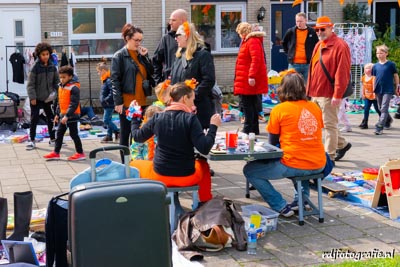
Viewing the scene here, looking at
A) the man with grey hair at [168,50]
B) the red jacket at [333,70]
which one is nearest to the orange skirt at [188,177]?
the man with grey hair at [168,50]

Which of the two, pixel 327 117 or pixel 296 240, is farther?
pixel 327 117

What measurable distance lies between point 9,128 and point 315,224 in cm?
890

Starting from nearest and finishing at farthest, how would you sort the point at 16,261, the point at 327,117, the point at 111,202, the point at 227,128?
the point at 111,202 → the point at 16,261 → the point at 327,117 → the point at 227,128

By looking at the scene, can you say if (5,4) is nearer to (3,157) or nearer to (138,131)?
(3,157)

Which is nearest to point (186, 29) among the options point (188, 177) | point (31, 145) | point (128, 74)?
point (128, 74)

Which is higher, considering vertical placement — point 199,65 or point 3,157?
point 199,65

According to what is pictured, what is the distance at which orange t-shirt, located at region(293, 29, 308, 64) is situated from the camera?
12797 millimetres

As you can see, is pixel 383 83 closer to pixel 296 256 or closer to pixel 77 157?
pixel 77 157

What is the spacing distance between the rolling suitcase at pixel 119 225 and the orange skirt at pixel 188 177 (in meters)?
1.94

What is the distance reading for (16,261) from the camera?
5.13m

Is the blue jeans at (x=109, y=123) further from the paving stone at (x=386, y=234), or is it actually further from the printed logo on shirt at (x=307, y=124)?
the paving stone at (x=386, y=234)

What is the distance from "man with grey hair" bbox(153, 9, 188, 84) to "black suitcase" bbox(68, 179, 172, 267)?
4.18m

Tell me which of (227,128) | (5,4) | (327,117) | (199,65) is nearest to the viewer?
(199,65)

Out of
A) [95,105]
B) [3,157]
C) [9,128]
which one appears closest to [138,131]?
[3,157]
